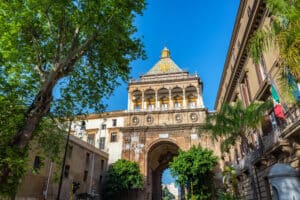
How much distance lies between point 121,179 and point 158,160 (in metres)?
14.7

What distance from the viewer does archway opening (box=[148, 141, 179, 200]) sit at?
35.6 m

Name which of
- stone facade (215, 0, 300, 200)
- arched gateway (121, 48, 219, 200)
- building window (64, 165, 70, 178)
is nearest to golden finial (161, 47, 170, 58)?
arched gateway (121, 48, 219, 200)

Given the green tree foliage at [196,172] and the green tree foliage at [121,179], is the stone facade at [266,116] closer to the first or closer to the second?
the green tree foliage at [196,172]

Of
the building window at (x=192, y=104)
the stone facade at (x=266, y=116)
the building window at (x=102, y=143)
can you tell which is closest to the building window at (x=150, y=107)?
the building window at (x=192, y=104)

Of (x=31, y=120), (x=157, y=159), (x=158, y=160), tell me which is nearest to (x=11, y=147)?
(x=31, y=120)

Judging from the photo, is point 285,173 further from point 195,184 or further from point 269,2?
point 195,184

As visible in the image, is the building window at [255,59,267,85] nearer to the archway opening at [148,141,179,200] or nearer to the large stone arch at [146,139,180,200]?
the large stone arch at [146,139,180,200]

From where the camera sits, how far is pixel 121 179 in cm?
2795

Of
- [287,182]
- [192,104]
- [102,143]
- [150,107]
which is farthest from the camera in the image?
[150,107]

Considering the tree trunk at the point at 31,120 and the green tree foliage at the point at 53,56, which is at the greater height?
the green tree foliage at the point at 53,56

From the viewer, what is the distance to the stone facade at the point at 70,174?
17.8 meters

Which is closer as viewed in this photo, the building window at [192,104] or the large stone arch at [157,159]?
the large stone arch at [157,159]

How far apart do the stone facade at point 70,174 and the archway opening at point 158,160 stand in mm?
8051

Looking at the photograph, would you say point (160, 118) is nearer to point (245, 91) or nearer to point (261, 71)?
point (245, 91)
